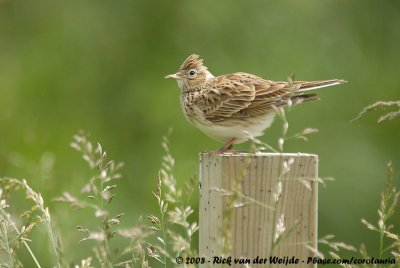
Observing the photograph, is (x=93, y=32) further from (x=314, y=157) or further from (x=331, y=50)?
(x=314, y=157)

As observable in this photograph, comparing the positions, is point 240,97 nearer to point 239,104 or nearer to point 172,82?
point 239,104

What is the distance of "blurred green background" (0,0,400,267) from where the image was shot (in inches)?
384

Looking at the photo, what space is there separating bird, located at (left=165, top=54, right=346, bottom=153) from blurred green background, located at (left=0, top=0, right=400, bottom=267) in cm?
350

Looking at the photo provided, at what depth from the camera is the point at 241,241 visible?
354 centimetres

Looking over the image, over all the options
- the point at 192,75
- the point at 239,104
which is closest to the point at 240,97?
the point at 239,104

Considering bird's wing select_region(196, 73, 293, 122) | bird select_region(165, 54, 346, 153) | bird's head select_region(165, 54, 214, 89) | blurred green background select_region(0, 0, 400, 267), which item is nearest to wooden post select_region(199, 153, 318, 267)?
bird select_region(165, 54, 346, 153)

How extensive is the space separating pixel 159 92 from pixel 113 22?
2.35 meters

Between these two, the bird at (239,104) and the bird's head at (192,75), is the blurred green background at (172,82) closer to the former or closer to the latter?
the bird's head at (192,75)

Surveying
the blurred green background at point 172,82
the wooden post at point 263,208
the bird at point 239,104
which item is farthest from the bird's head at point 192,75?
the blurred green background at point 172,82

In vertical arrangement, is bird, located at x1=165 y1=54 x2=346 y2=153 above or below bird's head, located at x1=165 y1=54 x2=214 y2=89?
below

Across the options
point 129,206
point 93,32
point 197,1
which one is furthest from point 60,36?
point 129,206

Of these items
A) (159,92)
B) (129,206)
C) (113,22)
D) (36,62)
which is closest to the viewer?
(129,206)

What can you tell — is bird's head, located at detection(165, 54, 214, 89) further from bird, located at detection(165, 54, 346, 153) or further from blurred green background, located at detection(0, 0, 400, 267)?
blurred green background, located at detection(0, 0, 400, 267)

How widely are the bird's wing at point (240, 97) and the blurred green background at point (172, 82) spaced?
350cm
